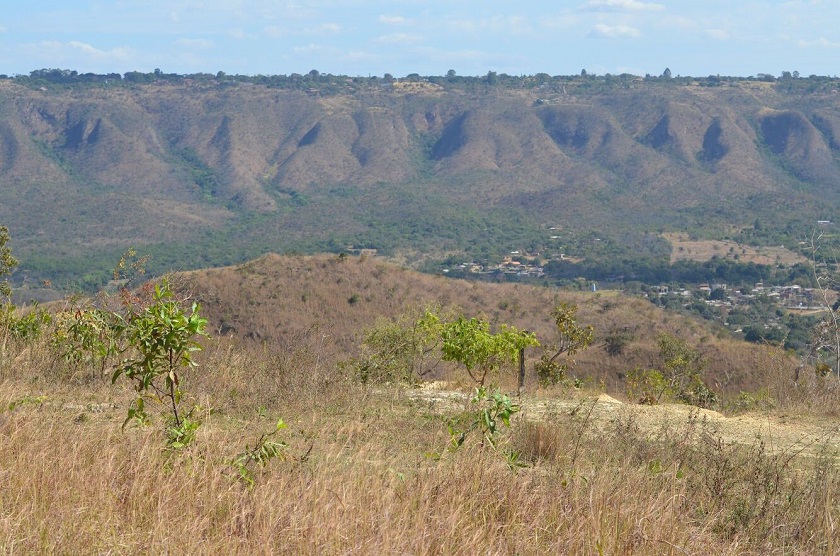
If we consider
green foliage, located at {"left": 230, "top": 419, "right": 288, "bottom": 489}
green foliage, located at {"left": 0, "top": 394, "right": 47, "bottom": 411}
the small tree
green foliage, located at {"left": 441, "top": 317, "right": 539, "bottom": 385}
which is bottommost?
the small tree

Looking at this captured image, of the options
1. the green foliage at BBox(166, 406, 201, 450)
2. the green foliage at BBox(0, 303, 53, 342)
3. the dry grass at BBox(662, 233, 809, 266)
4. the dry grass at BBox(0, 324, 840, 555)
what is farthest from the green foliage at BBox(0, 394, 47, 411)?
the dry grass at BBox(662, 233, 809, 266)

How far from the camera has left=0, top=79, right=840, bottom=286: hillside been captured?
80.4 meters

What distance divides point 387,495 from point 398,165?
111 m

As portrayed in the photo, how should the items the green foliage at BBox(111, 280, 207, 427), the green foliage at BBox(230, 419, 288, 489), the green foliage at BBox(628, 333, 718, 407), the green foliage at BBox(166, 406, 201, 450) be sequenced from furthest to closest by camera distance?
1. the green foliage at BBox(628, 333, 718, 407)
2. the green foliage at BBox(111, 280, 207, 427)
3. the green foliage at BBox(166, 406, 201, 450)
4. the green foliage at BBox(230, 419, 288, 489)

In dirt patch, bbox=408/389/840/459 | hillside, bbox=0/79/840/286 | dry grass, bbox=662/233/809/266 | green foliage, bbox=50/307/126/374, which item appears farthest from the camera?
hillside, bbox=0/79/840/286

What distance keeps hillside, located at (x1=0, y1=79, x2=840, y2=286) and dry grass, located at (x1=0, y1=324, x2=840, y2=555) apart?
62416 millimetres

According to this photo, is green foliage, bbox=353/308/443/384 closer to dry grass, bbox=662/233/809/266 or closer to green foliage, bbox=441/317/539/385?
green foliage, bbox=441/317/539/385

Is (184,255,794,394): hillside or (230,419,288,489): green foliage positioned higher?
(230,419,288,489): green foliage

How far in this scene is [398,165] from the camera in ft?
375

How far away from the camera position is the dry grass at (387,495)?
3.56 metres

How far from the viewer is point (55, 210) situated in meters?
81.2

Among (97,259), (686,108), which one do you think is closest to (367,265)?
(97,259)

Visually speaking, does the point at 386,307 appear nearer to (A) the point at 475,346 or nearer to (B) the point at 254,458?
(A) the point at 475,346

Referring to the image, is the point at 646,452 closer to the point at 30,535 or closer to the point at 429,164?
the point at 30,535
